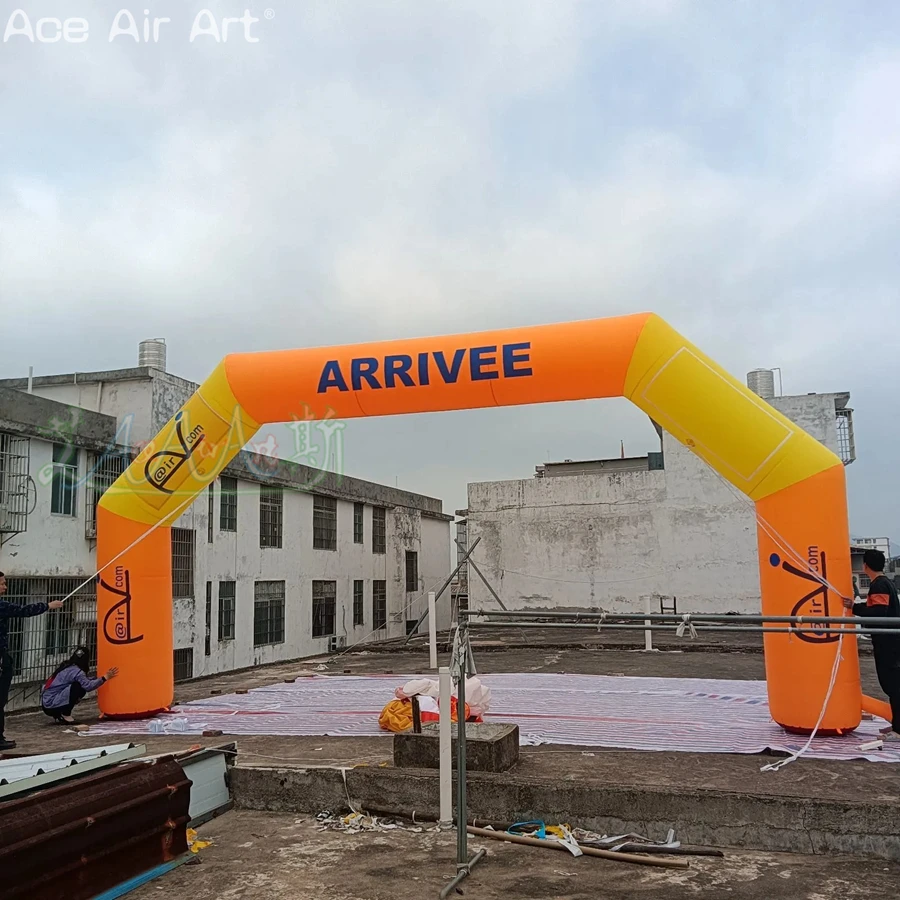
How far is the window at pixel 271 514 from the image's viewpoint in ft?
62.6

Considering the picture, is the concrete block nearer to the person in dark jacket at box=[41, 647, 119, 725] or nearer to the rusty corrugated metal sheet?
the rusty corrugated metal sheet

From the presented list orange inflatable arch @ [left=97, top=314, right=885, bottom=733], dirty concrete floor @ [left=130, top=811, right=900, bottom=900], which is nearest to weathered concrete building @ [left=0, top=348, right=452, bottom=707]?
orange inflatable arch @ [left=97, top=314, right=885, bottom=733]

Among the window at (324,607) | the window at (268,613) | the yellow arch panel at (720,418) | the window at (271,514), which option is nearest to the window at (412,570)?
the window at (324,607)

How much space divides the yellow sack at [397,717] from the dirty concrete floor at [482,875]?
221cm

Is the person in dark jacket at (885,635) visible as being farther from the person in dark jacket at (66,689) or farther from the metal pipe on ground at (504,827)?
the person in dark jacket at (66,689)

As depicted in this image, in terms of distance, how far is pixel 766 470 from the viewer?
712 cm

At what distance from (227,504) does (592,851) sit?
13811 mm

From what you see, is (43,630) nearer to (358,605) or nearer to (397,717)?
(397,717)

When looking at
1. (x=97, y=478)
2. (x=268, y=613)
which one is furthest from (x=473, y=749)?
(x=268, y=613)

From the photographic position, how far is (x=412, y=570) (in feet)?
93.2

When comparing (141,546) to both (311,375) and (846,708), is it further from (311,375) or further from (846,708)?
(846,708)

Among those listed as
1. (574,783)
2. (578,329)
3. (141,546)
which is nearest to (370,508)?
(141,546)

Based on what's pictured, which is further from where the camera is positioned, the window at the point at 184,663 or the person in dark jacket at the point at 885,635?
the window at the point at 184,663

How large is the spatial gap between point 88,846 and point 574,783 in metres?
3.05
